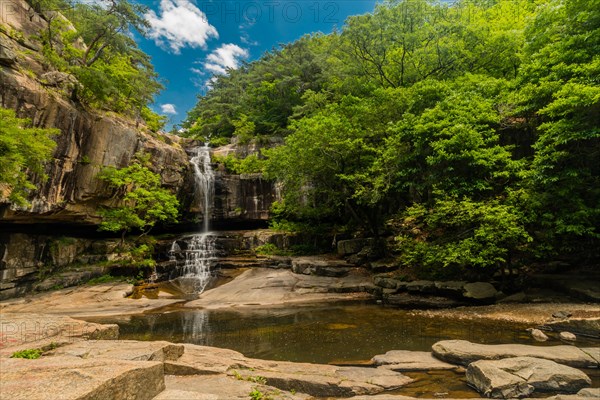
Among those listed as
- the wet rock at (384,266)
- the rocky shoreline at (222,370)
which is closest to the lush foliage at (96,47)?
the rocky shoreline at (222,370)

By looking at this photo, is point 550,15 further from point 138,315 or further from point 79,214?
point 79,214

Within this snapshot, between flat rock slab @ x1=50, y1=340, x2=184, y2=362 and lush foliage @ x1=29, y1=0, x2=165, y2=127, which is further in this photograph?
lush foliage @ x1=29, y1=0, x2=165, y2=127

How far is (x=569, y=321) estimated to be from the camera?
29.9 ft

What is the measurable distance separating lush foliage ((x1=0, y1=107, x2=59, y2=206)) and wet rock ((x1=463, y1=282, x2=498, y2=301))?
65.9 feet

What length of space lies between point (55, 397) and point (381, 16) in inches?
1139

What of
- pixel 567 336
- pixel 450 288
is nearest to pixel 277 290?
pixel 450 288

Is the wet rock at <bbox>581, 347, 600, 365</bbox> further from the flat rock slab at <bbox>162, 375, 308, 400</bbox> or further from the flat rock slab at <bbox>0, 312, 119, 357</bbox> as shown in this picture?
the flat rock slab at <bbox>0, 312, 119, 357</bbox>

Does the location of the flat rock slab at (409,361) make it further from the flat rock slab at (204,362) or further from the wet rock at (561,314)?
the wet rock at (561,314)

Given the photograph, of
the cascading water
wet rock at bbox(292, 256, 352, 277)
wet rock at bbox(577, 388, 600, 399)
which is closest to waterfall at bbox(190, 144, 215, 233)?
the cascading water

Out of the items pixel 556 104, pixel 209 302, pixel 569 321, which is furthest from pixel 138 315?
pixel 556 104

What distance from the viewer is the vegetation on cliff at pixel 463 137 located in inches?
496

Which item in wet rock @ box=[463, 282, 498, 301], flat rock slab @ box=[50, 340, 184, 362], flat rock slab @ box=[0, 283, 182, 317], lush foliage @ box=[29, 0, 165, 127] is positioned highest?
lush foliage @ box=[29, 0, 165, 127]

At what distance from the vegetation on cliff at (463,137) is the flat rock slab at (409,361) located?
6.63m

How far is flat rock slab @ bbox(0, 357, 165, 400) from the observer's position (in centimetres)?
313
